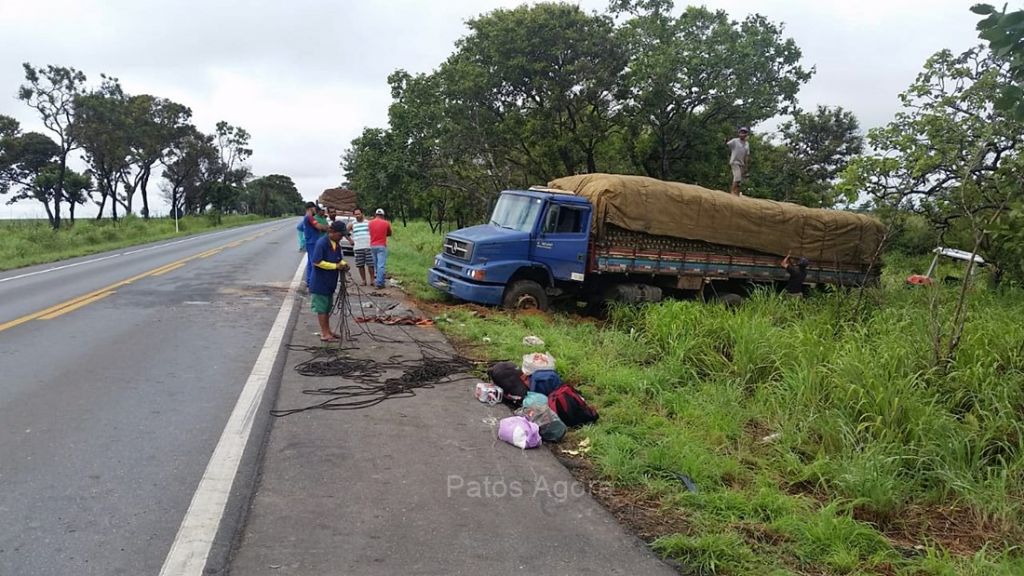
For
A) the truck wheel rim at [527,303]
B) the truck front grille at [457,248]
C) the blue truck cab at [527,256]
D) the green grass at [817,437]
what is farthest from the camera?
the truck wheel rim at [527,303]

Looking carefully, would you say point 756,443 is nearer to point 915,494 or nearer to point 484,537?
point 915,494

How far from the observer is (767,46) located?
18.3 meters

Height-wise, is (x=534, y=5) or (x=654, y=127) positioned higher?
(x=534, y=5)

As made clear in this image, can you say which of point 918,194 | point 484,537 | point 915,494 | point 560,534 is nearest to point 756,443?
point 915,494

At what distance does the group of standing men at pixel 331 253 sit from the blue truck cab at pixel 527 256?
2354 mm

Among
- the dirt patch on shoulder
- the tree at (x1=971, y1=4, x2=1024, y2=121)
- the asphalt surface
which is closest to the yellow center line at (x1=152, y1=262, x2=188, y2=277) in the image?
the asphalt surface

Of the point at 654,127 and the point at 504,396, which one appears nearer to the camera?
the point at 504,396

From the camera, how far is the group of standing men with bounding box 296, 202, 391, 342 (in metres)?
8.18

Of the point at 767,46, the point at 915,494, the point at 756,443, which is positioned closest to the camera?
the point at 915,494

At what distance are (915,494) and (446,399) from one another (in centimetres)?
394

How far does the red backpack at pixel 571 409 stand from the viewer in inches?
223

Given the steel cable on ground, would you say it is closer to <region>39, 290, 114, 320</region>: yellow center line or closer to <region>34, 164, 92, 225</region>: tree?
<region>39, 290, 114, 320</region>: yellow center line

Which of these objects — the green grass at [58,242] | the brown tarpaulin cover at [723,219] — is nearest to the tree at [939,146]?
the brown tarpaulin cover at [723,219]

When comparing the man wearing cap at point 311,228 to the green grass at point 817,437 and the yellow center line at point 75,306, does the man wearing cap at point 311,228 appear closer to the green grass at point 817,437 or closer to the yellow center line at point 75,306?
the yellow center line at point 75,306
